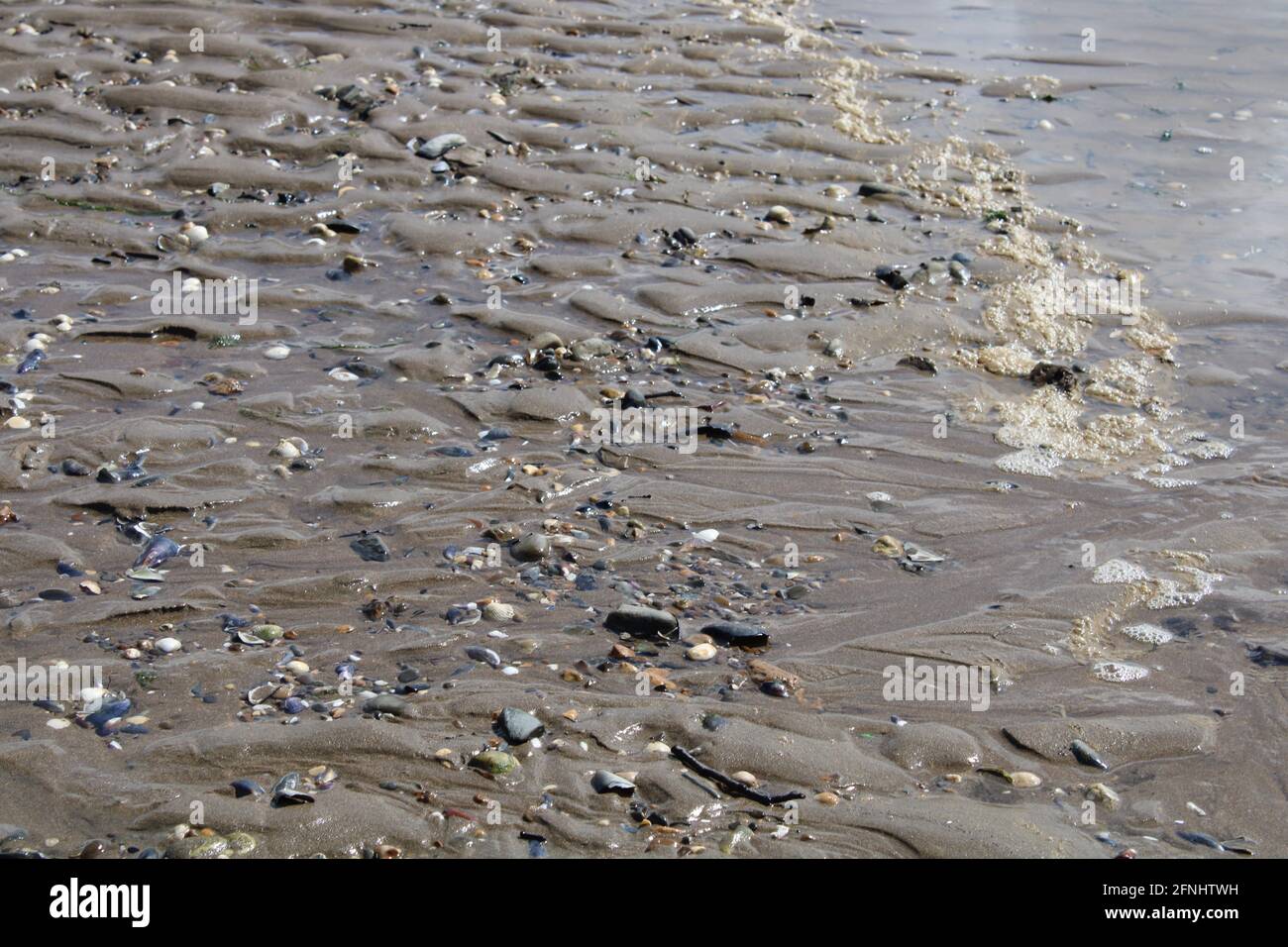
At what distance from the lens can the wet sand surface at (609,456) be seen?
3244 mm

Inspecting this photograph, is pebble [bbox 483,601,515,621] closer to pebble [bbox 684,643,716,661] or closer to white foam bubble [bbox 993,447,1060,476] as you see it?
pebble [bbox 684,643,716,661]

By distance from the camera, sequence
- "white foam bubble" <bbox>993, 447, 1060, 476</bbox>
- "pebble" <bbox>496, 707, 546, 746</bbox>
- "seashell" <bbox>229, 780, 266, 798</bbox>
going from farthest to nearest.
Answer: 1. "white foam bubble" <bbox>993, 447, 1060, 476</bbox>
2. "pebble" <bbox>496, 707, 546, 746</bbox>
3. "seashell" <bbox>229, 780, 266, 798</bbox>

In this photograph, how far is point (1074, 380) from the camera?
5.68 metres

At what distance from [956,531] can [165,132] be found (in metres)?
5.19

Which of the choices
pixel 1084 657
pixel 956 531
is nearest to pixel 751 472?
pixel 956 531

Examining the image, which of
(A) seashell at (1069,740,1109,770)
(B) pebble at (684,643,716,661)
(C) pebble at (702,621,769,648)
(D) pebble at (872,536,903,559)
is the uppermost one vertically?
(D) pebble at (872,536,903,559)

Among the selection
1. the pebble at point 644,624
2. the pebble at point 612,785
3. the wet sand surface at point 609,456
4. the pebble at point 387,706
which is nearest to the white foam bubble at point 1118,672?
the wet sand surface at point 609,456

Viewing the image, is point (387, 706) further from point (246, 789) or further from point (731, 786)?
point (731, 786)

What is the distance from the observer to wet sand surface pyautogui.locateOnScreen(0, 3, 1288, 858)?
324 centimetres

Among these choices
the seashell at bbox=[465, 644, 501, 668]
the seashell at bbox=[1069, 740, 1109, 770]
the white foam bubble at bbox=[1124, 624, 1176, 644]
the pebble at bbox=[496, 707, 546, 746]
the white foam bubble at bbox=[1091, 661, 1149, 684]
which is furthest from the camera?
the white foam bubble at bbox=[1124, 624, 1176, 644]

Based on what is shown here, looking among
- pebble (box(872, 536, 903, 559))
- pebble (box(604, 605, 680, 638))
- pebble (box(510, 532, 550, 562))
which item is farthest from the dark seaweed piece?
pebble (box(872, 536, 903, 559))

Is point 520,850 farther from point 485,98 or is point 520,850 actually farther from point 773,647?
point 485,98

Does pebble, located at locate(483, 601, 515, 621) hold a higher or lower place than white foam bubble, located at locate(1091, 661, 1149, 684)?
higher

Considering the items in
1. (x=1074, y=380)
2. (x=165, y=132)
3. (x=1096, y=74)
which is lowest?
(x=1074, y=380)
